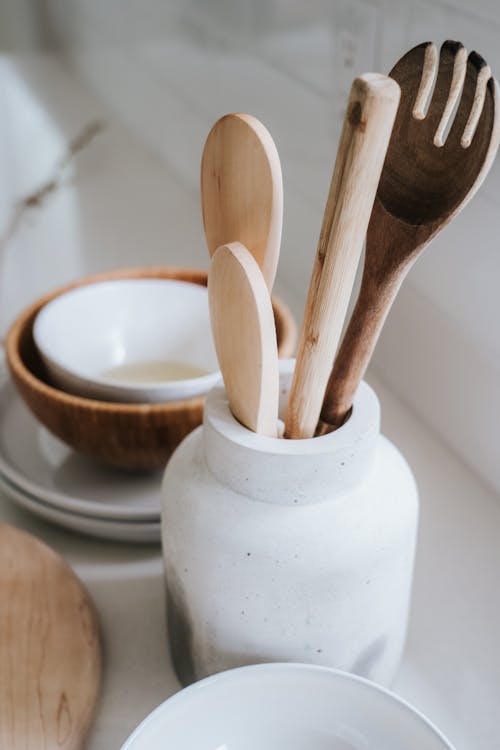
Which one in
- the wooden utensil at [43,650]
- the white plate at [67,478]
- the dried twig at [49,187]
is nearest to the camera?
the wooden utensil at [43,650]

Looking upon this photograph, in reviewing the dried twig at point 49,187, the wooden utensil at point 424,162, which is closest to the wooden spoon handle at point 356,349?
the wooden utensil at point 424,162

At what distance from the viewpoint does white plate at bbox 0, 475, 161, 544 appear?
56 centimetres

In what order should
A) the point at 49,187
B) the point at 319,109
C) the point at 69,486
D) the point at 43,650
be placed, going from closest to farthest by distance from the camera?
the point at 43,650 → the point at 69,486 → the point at 319,109 → the point at 49,187

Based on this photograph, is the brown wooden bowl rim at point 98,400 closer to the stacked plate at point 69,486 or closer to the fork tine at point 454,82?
the stacked plate at point 69,486

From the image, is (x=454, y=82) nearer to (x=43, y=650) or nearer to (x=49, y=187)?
(x=43, y=650)

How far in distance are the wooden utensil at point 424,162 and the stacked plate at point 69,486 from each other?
223mm

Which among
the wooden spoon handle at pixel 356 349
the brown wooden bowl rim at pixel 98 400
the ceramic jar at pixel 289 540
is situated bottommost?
the brown wooden bowl rim at pixel 98 400

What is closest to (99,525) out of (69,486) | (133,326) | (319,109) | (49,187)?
(69,486)

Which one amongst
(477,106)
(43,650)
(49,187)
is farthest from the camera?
(49,187)

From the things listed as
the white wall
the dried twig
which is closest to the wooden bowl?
the white wall

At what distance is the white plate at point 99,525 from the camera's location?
559 mm

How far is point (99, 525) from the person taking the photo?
0.56m

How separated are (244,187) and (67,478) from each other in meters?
0.30

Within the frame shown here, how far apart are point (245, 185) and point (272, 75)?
515mm
